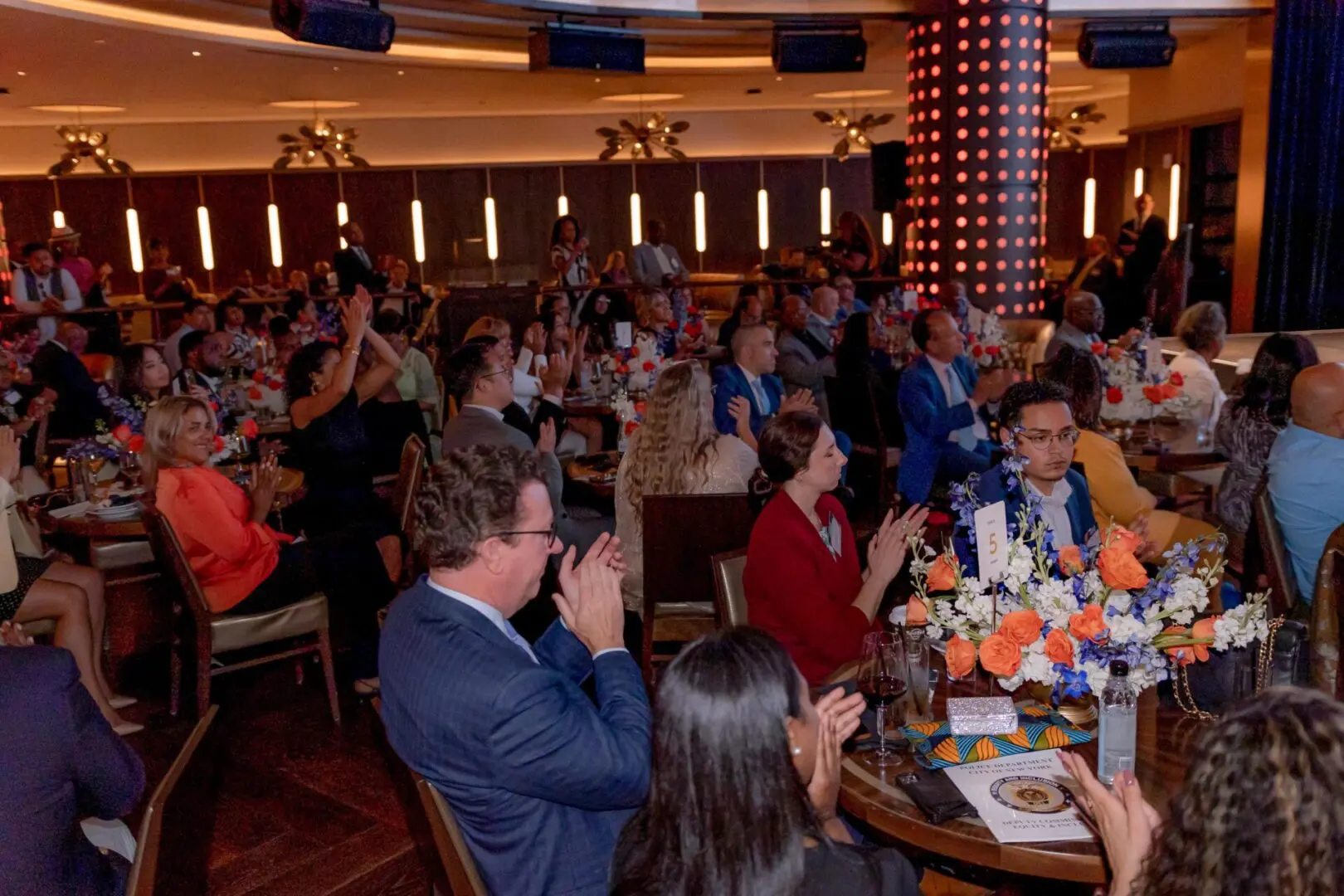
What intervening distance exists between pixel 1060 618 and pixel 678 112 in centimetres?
1602

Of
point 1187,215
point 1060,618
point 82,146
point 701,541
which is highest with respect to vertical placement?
point 82,146

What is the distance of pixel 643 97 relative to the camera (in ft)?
50.1

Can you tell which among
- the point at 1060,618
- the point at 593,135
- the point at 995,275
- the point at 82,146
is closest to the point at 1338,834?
the point at 1060,618

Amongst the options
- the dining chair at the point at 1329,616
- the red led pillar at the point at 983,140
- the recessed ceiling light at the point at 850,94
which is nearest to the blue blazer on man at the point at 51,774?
the dining chair at the point at 1329,616

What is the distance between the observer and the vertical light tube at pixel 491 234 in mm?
16656

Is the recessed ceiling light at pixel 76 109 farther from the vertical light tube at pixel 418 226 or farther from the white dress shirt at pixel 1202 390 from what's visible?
the white dress shirt at pixel 1202 390

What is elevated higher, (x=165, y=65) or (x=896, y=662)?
(x=165, y=65)

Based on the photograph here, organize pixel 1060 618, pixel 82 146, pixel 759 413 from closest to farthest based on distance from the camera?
pixel 1060 618
pixel 759 413
pixel 82 146

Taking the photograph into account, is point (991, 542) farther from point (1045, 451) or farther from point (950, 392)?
point (950, 392)

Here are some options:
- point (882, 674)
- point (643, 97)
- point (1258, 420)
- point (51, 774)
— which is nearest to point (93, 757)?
point (51, 774)

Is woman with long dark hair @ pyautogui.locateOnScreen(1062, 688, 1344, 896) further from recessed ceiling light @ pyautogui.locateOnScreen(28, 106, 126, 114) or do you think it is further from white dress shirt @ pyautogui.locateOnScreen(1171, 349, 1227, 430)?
recessed ceiling light @ pyautogui.locateOnScreen(28, 106, 126, 114)

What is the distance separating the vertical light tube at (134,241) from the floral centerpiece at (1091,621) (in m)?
15.7

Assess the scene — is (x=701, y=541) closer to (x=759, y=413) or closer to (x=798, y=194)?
(x=759, y=413)

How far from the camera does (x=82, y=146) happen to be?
13.7 meters
